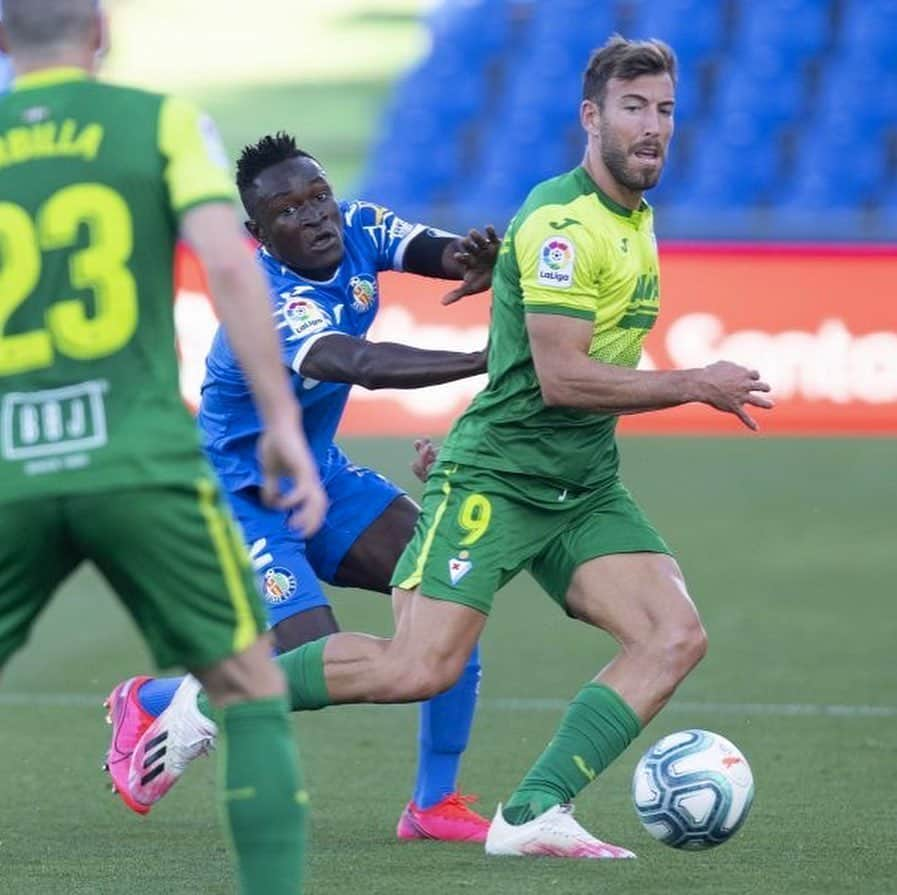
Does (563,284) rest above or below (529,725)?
above

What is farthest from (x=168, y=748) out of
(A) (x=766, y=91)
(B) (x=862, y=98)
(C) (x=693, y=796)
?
(A) (x=766, y=91)

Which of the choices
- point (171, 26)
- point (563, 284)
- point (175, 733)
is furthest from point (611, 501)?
point (171, 26)

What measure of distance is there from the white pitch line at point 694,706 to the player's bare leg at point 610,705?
2850 millimetres

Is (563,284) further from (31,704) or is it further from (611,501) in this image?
(31,704)

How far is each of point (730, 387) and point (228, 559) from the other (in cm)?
177

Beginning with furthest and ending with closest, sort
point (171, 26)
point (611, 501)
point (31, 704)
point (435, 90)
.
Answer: point (171, 26) → point (435, 90) → point (31, 704) → point (611, 501)

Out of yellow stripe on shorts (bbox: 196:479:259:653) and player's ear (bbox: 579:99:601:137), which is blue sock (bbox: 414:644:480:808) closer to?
player's ear (bbox: 579:99:601:137)

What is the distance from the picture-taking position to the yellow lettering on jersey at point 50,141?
359cm

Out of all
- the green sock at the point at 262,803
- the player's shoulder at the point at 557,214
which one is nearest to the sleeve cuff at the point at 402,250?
the player's shoulder at the point at 557,214

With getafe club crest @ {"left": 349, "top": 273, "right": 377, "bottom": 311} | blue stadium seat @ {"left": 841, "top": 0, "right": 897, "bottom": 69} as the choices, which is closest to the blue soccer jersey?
getafe club crest @ {"left": 349, "top": 273, "right": 377, "bottom": 311}

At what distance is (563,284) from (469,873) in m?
1.52

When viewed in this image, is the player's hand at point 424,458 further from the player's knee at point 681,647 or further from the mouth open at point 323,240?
the player's knee at point 681,647

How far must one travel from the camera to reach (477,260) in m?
5.71

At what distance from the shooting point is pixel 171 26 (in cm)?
2386
